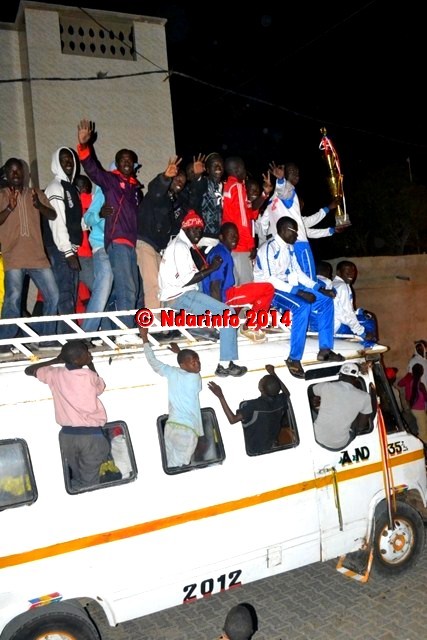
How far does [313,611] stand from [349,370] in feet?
7.24

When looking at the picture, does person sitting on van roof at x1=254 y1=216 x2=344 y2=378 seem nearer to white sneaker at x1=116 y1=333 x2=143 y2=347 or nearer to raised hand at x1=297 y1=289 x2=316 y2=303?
raised hand at x1=297 y1=289 x2=316 y2=303

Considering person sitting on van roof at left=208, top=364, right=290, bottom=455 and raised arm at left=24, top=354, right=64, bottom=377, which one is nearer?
raised arm at left=24, top=354, right=64, bottom=377

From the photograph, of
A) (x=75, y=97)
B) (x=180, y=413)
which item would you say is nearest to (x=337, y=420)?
(x=180, y=413)

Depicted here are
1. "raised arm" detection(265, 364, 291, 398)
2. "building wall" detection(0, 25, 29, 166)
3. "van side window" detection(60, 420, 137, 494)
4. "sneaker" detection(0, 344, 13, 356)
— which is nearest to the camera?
"van side window" detection(60, 420, 137, 494)


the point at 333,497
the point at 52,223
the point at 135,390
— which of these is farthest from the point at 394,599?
the point at 52,223

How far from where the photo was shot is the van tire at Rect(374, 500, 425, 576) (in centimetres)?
553

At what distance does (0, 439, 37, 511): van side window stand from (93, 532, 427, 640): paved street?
1.91m

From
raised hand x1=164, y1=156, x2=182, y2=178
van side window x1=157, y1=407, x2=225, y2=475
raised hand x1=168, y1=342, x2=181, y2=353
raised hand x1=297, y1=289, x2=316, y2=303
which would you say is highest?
raised hand x1=164, y1=156, x2=182, y2=178

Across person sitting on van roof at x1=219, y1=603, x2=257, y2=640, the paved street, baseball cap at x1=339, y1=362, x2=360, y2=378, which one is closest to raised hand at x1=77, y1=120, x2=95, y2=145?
baseball cap at x1=339, y1=362, x2=360, y2=378

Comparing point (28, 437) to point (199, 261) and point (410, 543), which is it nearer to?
point (199, 261)

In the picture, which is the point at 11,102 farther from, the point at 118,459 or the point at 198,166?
the point at 118,459

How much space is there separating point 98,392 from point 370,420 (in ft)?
8.79

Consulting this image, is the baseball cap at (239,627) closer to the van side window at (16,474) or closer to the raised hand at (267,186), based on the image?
the van side window at (16,474)

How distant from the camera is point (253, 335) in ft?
17.2
